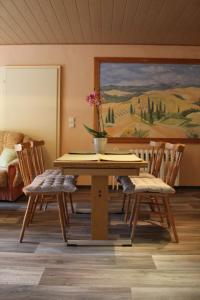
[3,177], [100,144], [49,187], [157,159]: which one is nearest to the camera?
[49,187]

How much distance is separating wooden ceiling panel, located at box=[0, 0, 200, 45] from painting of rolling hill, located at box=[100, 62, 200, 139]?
1.47 ft

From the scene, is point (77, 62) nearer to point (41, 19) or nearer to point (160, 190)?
point (41, 19)

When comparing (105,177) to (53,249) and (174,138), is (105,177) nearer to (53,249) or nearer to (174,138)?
(53,249)

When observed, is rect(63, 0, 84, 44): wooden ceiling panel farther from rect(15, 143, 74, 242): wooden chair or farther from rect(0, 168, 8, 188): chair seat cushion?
rect(0, 168, 8, 188): chair seat cushion

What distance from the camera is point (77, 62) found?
520 cm

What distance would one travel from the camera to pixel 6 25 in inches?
169

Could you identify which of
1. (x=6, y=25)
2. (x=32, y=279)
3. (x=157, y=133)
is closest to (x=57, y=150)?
(x=157, y=133)

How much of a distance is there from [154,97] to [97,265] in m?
3.51

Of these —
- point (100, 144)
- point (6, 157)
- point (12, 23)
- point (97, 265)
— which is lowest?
point (97, 265)

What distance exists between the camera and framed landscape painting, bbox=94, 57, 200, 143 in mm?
5188

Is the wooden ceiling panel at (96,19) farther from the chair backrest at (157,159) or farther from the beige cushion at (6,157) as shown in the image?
the beige cushion at (6,157)

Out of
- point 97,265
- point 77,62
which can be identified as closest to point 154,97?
point 77,62

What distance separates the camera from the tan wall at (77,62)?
517 cm

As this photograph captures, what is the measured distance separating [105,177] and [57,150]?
8.71 feet
